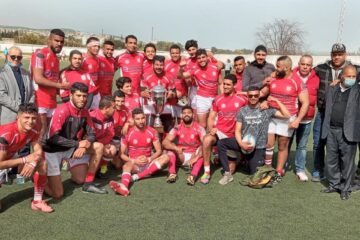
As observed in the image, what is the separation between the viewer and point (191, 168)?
611 cm

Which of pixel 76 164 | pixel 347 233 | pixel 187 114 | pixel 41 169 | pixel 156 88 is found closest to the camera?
pixel 347 233

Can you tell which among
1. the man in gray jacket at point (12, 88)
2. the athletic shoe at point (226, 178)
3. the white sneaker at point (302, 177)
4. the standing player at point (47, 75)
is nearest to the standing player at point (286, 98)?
the white sneaker at point (302, 177)

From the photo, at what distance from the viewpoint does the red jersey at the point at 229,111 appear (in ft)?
19.7

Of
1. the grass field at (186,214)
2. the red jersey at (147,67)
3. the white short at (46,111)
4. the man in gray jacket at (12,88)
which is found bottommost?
→ the grass field at (186,214)

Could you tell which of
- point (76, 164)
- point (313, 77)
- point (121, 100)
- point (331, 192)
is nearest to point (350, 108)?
point (313, 77)

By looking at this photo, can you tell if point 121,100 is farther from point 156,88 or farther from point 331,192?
point 331,192

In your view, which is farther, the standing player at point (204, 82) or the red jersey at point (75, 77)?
the standing player at point (204, 82)

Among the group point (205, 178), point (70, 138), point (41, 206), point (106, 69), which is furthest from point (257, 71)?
point (41, 206)

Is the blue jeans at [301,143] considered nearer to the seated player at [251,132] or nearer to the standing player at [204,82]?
the seated player at [251,132]

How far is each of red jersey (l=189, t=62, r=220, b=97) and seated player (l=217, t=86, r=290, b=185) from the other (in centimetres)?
119

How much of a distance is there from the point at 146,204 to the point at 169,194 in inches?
18.9

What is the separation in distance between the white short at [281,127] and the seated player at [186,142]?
1093mm

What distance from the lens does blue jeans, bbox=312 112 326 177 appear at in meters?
5.80

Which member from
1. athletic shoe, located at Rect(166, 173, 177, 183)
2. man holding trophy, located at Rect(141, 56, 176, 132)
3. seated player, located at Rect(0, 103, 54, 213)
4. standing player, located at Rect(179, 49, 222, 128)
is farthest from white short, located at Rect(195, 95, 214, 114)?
seated player, located at Rect(0, 103, 54, 213)
